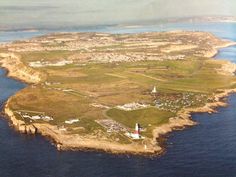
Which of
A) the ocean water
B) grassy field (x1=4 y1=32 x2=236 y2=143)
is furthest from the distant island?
the ocean water

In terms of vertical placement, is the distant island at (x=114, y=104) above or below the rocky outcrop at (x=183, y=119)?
above

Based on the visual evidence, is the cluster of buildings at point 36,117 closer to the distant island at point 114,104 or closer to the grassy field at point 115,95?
the distant island at point 114,104

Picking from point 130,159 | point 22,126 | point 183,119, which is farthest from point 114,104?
point 130,159

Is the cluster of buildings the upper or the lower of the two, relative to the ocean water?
upper

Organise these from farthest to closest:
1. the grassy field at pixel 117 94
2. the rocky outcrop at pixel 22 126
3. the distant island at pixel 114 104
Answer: the grassy field at pixel 117 94 < the rocky outcrop at pixel 22 126 < the distant island at pixel 114 104

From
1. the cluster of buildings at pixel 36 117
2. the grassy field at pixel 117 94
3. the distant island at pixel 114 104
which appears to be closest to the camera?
the distant island at pixel 114 104

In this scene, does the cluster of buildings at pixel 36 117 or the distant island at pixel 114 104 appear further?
the cluster of buildings at pixel 36 117

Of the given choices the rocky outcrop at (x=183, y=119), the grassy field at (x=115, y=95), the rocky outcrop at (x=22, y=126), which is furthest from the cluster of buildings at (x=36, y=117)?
the rocky outcrop at (x=183, y=119)

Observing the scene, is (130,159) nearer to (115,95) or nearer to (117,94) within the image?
→ (115,95)

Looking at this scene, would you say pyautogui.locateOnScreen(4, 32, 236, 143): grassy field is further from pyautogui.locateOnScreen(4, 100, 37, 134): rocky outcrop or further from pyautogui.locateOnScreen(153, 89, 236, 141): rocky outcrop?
pyautogui.locateOnScreen(4, 100, 37, 134): rocky outcrop

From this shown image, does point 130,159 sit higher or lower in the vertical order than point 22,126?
lower
